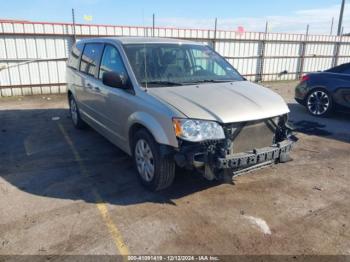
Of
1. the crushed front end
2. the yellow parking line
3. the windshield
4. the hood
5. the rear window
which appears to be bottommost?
the yellow parking line

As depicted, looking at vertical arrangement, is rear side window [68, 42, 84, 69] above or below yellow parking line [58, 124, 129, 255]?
above

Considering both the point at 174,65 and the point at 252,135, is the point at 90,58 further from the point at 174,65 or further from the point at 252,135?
the point at 252,135

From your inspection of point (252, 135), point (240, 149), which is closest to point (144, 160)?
point (240, 149)

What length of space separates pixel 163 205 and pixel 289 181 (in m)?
1.88

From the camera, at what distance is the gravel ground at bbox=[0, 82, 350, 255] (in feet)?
9.77

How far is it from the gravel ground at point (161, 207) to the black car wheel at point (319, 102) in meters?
2.60

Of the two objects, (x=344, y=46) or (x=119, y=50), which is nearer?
(x=119, y=50)

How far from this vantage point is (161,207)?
3621 millimetres

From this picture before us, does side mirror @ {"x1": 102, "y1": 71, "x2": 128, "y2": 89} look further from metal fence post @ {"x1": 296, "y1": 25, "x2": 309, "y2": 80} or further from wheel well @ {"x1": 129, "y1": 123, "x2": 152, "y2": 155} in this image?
metal fence post @ {"x1": 296, "y1": 25, "x2": 309, "y2": 80}

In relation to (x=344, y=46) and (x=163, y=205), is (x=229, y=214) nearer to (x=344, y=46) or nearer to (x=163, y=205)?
(x=163, y=205)

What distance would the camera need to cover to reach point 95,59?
16.8 ft

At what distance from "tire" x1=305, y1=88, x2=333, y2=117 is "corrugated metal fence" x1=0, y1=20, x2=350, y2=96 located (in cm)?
619

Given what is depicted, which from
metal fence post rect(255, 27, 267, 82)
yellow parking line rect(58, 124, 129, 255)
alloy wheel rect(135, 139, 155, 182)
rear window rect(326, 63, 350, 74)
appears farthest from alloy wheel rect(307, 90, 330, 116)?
metal fence post rect(255, 27, 267, 82)

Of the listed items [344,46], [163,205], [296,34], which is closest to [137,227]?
[163,205]
